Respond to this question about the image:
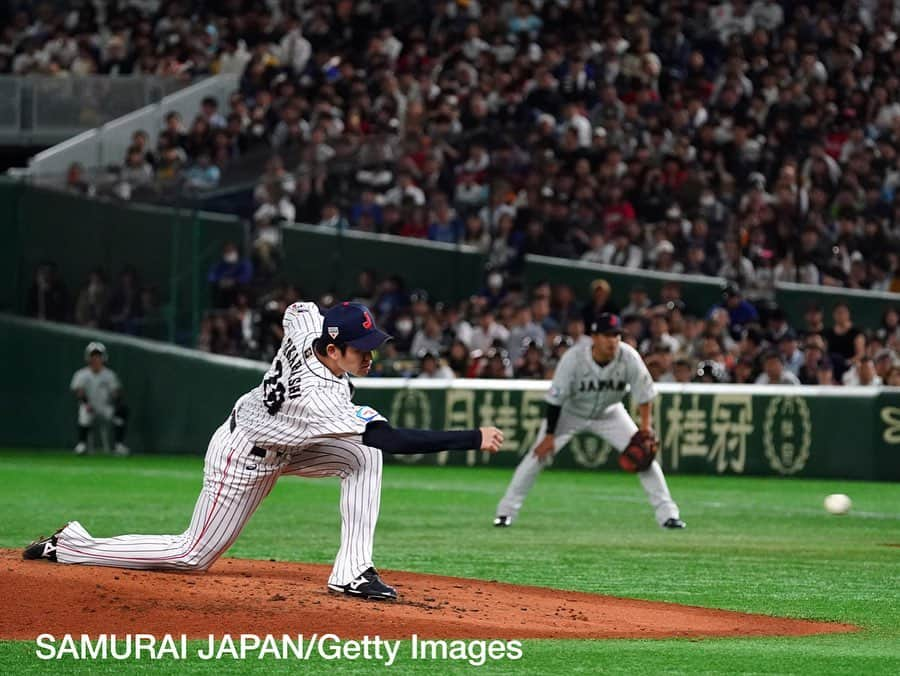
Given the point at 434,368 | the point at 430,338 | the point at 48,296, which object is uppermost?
the point at 48,296

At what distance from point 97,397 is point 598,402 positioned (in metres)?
12.5

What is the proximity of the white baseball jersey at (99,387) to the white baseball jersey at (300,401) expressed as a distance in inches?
658

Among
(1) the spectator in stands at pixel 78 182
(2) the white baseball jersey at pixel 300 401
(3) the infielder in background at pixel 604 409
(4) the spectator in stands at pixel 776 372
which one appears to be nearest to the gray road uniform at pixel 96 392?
(1) the spectator in stands at pixel 78 182

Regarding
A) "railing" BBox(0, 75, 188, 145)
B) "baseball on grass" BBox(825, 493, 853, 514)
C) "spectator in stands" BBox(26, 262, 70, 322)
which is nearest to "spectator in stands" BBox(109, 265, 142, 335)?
"spectator in stands" BBox(26, 262, 70, 322)

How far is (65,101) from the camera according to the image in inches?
1180

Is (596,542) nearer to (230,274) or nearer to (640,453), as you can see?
(640,453)

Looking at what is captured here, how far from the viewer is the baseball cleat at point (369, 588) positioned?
827 centimetres

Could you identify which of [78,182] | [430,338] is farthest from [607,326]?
[78,182]

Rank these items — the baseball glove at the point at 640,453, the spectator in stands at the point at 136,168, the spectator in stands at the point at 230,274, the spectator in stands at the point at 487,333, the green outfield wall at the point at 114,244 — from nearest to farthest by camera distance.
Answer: the baseball glove at the point at 640,453 → the spectator in stands at the point at 487,333 → the spectator in stands at the point at 230,274 → the green outfield wall at the point at 114,244 → the spectator in stands at the point at 136,168

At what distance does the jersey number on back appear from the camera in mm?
8320

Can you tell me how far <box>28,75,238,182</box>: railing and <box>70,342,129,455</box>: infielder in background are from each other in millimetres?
4405

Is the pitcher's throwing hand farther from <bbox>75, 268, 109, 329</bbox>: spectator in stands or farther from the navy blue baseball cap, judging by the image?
<bbox>75, 268, 109, 329</bbox>: spectator in stands

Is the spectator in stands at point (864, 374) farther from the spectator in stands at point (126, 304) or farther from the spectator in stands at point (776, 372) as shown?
the spectator in stands at point (126, 304)

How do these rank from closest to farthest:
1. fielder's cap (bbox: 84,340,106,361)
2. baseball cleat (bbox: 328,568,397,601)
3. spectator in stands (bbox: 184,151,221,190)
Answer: baseball cleat (bbox: 328,568,397,601) → spectator in stands (bbox: 184,151,221,190) → fielder's cap (bbox: 84,340,106,361)
